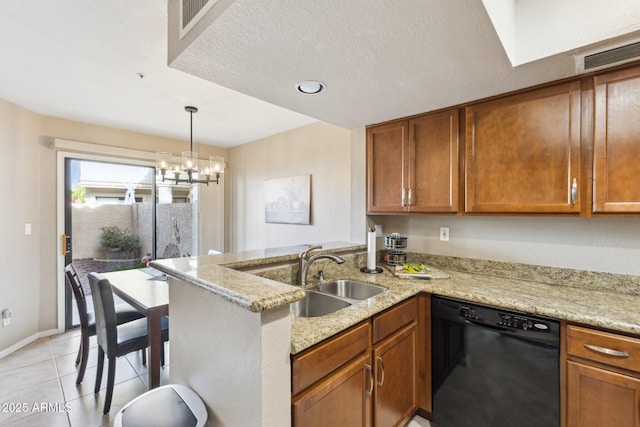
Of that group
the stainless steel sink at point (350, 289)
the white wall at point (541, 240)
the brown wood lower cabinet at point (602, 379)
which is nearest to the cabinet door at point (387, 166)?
the white wall at point (541, 240)

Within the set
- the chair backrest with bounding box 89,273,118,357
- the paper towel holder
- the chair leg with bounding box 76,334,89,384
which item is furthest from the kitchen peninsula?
the chair leg with bounding box 76,334,89,384

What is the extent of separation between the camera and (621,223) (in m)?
1.72

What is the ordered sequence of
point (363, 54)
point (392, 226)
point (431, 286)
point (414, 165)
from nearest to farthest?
1. point (363, 54)
2. point (431, 286)
3. point (414, 165)
4. point (392, 226)

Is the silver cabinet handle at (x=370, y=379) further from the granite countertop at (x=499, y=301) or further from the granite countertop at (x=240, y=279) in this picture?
the granite countertop at (x=240, y=279)

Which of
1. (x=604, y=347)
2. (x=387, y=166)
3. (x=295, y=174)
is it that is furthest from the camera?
(x=295, y=174)

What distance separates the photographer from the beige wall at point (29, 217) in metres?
2.77

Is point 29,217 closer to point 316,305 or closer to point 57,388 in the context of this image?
point 57,388

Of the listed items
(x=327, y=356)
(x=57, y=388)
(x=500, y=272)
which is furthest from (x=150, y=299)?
(x=500, y=272)

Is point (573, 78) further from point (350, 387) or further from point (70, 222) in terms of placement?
point (70, 222)

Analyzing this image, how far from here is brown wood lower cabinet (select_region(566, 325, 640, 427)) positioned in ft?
3.98

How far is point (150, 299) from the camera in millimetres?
2109

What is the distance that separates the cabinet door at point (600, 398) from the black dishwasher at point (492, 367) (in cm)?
6

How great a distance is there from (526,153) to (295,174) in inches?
96.7

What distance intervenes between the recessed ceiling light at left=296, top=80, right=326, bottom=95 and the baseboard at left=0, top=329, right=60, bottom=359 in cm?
370
